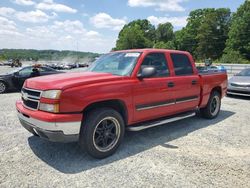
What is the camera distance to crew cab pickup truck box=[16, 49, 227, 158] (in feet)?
12.1

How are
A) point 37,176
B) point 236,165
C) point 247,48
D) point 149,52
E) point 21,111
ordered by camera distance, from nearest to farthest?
point 37,176 < point 236,165 < point 21,111 < point 149,52 < point 247,48

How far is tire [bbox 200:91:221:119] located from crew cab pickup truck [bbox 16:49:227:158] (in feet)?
3.07

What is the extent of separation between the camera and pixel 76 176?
3.53 m

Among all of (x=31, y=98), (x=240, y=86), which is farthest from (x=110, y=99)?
(x=240, y=86)

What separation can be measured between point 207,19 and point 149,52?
7445cm

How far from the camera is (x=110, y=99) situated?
4098mm

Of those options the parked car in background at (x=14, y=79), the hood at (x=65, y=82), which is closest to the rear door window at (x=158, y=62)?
the hood at (x=65, y=82)

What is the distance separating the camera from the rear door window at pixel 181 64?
18.0 ft

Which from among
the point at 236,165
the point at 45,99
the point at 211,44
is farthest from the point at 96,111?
the point at 211,44

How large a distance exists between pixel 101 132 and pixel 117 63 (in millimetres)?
1548

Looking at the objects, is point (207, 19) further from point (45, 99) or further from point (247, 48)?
point (45, 99)

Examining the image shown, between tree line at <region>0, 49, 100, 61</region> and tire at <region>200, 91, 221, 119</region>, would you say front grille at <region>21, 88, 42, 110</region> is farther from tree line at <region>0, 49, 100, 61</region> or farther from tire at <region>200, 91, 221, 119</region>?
tree line at <region>0, 49, 100, 61</region>

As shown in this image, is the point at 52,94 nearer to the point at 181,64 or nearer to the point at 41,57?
the point at 181,64

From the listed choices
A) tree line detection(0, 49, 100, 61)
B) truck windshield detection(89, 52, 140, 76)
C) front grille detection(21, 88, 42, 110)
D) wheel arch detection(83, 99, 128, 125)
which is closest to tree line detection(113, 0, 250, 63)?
tree line detection(0, 49, 100, 61)
